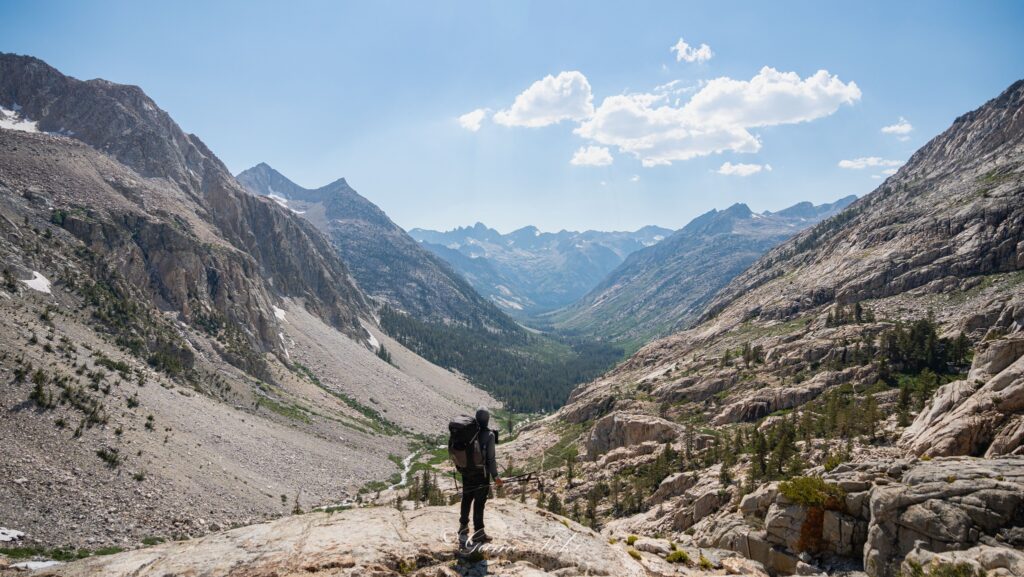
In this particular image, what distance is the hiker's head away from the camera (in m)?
13.6

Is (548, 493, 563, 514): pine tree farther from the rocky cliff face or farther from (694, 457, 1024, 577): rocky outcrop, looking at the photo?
the rocky cliff face

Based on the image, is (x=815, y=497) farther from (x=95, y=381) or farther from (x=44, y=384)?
(x=95, y=381)

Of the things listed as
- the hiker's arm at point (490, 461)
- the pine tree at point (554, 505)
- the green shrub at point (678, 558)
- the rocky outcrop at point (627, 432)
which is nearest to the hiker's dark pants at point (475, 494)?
the hiker's arm at point (490, 461)

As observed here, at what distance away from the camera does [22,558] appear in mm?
31812

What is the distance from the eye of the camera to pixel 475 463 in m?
14.0

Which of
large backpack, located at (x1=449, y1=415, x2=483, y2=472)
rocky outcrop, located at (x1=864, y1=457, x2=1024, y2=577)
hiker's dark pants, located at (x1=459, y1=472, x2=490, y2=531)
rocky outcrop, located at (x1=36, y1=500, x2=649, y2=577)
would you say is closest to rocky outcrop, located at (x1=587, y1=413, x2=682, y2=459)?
rocky outcrop, located at (x1=864, y1=457, x2=1024, y2=577)

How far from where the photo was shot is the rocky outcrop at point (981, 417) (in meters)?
25.2

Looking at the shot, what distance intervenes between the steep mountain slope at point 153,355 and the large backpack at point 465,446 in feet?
128

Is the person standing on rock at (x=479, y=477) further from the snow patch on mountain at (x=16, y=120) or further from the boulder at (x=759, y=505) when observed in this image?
the snow patch on mountain at (x=16, y=120)

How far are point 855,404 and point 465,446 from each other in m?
62.3

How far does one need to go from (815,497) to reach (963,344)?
209 ft

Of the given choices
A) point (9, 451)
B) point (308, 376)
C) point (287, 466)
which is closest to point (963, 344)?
point (287, 466)

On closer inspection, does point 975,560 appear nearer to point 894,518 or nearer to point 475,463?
point 894,518

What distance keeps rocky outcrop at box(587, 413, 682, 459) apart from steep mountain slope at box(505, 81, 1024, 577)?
0.30 m
